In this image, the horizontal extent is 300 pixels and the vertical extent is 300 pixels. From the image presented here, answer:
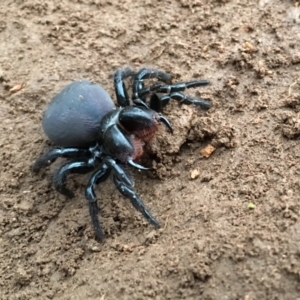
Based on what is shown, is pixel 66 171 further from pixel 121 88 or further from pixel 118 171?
pixel 121 88

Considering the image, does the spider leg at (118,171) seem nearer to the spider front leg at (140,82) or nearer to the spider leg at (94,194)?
the spider leg at (94,194)

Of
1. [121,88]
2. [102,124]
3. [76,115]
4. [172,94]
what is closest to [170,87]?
[172,94]

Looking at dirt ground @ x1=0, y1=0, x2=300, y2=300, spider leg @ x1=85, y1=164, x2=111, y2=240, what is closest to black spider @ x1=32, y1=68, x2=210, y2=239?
spider leg @ x1=85, y1=164, x2=111, y2=240

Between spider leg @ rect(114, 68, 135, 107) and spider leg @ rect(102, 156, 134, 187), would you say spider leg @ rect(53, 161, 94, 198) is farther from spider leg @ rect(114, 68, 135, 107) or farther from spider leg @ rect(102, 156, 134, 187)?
spider leg @ rect(114, 68, 135, 107)

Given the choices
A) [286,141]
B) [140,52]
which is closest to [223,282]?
[286,141]

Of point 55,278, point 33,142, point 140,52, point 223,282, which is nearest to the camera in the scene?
point 223,282

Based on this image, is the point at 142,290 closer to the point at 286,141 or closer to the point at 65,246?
the point at 65,246
